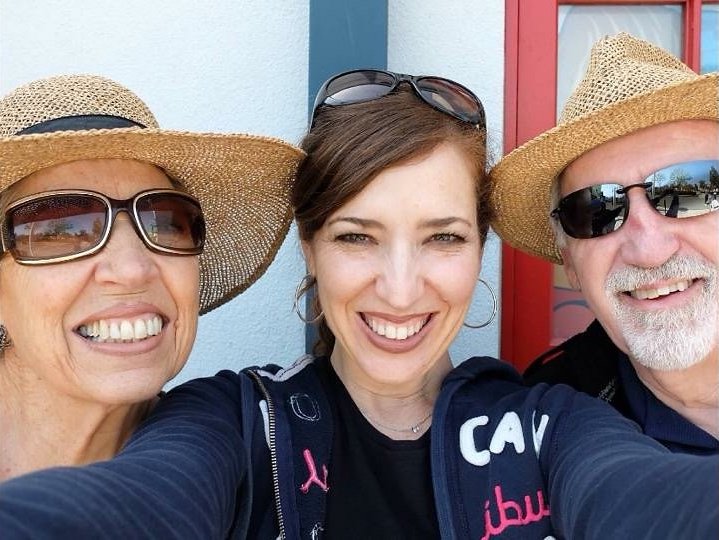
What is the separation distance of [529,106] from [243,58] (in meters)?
1.11

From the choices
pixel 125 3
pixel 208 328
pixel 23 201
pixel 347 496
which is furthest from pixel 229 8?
pixel 347 496

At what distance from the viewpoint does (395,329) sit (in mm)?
1622

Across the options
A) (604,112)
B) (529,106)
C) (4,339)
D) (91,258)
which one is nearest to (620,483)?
(604,112)

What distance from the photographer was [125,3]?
103 inches

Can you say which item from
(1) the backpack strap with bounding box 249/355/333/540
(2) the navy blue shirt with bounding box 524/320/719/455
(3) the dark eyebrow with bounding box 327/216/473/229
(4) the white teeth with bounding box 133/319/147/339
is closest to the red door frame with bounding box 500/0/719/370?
(2) the navy blue shirt with bounding box 524/320/719/455

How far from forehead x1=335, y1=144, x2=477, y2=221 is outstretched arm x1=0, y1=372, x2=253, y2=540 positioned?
52 centimetres

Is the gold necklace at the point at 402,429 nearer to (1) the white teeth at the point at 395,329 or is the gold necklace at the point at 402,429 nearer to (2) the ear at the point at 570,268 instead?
(1) the white teeth at the point at 395,329

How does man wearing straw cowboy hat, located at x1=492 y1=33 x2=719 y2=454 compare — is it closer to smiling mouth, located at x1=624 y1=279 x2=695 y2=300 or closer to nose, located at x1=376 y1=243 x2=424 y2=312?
smiling mouth, located at x1=624 y1=279 x2=695 y2=300

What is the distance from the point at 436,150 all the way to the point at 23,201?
0.90 m

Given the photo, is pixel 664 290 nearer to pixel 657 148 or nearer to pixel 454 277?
pixel 657 148

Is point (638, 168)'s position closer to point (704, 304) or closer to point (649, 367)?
point (704, 304)

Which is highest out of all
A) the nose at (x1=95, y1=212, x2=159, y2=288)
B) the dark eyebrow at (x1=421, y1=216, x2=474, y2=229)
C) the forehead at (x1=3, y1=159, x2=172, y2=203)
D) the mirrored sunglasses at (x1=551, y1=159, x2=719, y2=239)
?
the forehead at (x1=3, y1=159, x2=172, y2=203)

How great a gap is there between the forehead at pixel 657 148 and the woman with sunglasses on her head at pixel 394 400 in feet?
1.09

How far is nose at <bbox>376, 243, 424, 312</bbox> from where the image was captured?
154cm
